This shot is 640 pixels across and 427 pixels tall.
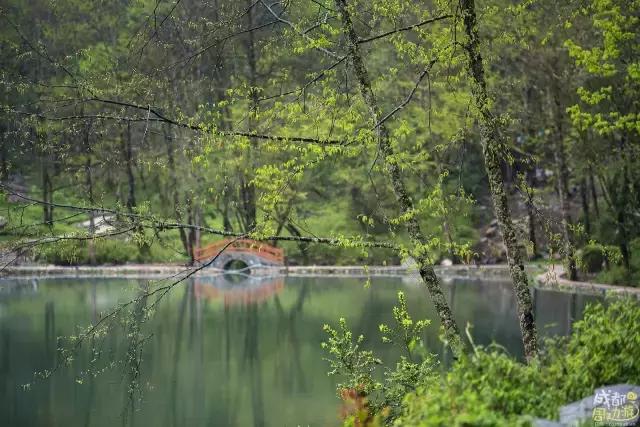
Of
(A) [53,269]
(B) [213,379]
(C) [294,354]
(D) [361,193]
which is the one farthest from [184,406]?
(D) [361,193]

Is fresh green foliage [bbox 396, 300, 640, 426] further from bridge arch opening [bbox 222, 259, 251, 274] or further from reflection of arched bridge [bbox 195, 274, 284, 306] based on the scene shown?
bridge arch opening [bbox 222, 259, 251, 274]

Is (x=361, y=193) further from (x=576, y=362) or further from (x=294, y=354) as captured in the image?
(x=576, y=362)

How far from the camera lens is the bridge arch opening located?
28933 millimetres

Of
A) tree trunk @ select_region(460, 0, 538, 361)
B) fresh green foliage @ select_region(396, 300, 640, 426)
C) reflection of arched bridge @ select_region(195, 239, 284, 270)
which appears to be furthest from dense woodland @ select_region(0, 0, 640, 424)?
reflection of arched bridge @ select_region(195, 239, 284, 270)

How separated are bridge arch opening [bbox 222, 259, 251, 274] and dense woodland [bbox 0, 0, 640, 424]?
1431mm

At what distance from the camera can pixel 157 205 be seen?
1211 inches

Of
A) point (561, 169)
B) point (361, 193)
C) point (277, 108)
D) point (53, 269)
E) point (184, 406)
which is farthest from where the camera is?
point (361, 193)

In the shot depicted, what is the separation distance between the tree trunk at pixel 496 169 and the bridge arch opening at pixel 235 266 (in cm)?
2243

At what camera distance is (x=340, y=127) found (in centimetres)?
750

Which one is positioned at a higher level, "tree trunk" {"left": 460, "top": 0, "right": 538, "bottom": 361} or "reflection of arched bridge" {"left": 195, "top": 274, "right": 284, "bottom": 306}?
"tree trunk" {"left": 460, "top": 0, "right": 538, "bottom": 361}

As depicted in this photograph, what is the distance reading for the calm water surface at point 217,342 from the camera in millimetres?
11383

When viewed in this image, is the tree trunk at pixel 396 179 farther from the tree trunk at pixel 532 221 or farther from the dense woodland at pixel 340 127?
the tree trunk at pixel 532 221

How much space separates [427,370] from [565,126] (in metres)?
17.3

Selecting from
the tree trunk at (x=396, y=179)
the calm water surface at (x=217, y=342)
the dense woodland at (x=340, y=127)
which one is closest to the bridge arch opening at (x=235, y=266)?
the dense woodland at (x=340, y=127)
